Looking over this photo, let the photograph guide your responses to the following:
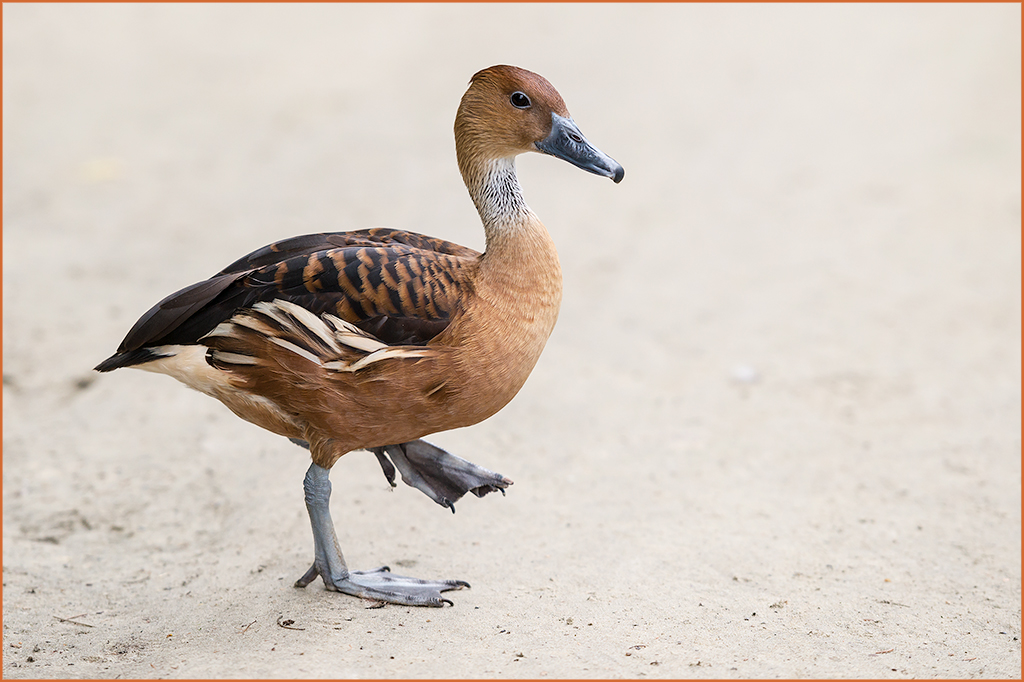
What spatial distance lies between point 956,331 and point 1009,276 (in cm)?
104

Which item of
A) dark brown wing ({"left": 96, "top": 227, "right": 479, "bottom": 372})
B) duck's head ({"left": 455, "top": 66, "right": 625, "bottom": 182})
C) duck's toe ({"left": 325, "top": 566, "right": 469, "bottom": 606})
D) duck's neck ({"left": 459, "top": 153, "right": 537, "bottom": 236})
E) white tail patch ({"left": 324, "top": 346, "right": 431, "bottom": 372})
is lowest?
duck's toe ({"left": 325, "top": 566, "right": 469, "bottom": 606})

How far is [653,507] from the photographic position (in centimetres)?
520

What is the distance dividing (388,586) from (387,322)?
1151mm

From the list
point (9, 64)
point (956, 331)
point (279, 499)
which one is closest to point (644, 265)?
point (956, 331)

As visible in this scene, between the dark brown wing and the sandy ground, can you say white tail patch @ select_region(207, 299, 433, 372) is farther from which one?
the sandy ground

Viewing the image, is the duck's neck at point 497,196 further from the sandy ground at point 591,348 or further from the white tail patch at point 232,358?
the sandy ground at point 591,348

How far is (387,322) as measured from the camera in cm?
373

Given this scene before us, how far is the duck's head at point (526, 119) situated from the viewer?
386 centimetres

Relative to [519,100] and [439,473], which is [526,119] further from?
[439,473]

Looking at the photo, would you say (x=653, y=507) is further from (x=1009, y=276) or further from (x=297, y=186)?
(x=297, y=186)

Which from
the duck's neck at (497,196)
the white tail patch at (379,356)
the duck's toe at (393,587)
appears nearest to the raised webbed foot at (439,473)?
the duck's toe at (393,587)

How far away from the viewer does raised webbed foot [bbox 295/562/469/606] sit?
4.07m

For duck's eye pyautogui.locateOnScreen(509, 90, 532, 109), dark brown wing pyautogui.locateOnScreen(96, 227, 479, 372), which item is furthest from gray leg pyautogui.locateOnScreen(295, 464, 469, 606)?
duck's eye pyautogui.locateOnScreen(509, 90, 532, 109)

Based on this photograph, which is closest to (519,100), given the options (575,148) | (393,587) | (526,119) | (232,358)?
(526,119)
